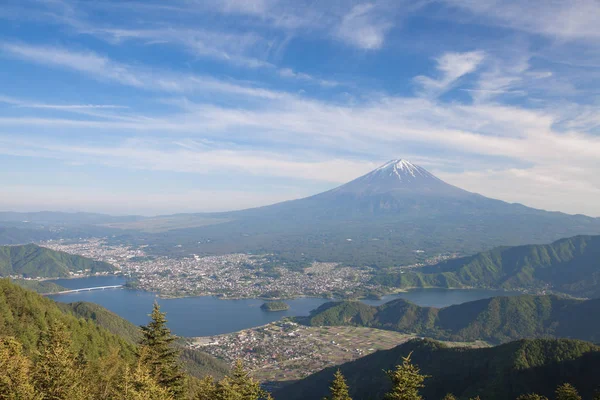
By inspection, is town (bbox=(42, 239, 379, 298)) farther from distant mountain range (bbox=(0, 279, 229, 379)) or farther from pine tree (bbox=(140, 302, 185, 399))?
pine tree (bbox=(140, 302, 185, 399))

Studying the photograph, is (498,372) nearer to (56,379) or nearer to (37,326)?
(56,379)

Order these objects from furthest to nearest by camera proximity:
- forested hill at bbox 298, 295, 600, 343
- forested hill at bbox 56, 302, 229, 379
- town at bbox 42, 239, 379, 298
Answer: town at bbox 42, 239, 379, 298 < forested hill at bbox 298, 295, 600, 343 < forested hill at bbox 56, 302, 229, 379

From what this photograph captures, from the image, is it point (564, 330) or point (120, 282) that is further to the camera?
point (120, 282)

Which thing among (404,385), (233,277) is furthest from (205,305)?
(404,385)

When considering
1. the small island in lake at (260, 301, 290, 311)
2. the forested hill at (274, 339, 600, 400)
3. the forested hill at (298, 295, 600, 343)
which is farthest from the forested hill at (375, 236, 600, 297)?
the forested hill at (274, 339, 600, 400)

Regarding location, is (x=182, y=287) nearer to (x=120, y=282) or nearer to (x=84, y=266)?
(x=120, y=282)

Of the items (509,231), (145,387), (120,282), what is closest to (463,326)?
(145,387)

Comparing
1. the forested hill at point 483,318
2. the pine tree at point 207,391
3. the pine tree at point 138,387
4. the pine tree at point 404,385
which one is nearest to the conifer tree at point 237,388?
the pine tree at point 207,391

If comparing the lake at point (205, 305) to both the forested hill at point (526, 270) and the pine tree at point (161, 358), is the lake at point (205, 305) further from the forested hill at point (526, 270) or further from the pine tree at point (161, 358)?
the pine tree at point (161, 358)
